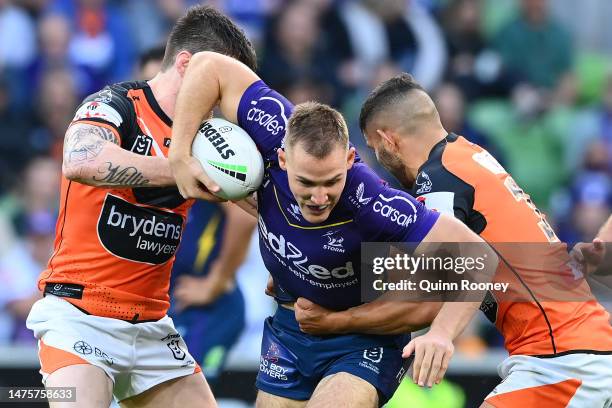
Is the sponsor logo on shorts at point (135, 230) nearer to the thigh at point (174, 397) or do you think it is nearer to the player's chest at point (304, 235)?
Result: the player's chest at point (304, 235)

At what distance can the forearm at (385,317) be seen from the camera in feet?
18.0

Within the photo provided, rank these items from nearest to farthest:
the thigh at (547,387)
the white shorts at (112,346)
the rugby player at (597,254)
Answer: the white shorts at (112,346)
the thigh at (547,387)
the rugby player at (597,254)

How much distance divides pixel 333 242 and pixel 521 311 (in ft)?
3.31

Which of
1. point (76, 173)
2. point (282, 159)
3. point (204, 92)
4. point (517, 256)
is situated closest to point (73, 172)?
point (76, 173)

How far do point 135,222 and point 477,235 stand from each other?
5.48 feet

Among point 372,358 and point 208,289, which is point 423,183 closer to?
point 372,358

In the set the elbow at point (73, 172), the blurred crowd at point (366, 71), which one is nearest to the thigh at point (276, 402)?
the elbow at point (73, 172)

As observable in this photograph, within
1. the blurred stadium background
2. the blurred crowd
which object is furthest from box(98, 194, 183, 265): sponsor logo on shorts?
the blurred crowd

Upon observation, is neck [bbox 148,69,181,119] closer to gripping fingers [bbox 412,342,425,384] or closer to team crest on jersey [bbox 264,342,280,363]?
team crest on jersey [bbox 264,342,280,363]

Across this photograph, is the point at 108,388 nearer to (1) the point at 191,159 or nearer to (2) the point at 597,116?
(1) the point at 191,159

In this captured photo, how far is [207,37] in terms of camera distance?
18.6ft

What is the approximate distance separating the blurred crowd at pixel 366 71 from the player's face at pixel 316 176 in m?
5.98

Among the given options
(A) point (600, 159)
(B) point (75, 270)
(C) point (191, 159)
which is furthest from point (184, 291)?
(A) point (600, 159)

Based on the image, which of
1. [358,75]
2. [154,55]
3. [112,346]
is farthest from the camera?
[358,75]
